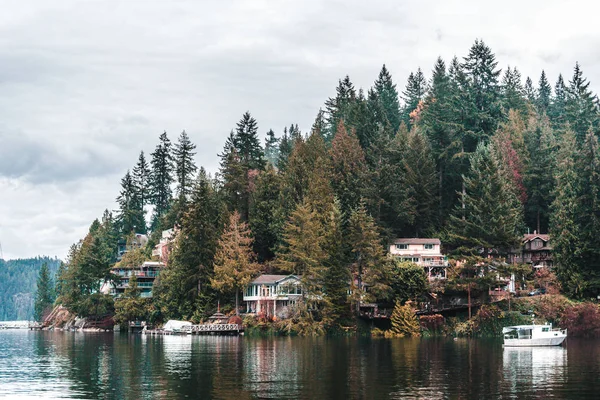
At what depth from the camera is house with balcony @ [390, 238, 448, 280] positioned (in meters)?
117

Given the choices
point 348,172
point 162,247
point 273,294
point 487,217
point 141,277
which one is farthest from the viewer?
point 162,247

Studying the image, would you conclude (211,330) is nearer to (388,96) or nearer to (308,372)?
(308,372)

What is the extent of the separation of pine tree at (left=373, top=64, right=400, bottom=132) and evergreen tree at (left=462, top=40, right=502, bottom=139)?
27.8m

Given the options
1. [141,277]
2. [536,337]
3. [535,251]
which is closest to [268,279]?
[141,277]

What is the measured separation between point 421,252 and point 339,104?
209 feet

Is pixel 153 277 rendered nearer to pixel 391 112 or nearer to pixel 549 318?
pixel 391 112

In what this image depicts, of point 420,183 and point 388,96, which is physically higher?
point 388,96

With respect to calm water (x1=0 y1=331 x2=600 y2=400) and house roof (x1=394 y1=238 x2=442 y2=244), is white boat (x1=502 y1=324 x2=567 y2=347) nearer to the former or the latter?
calm water (x1=0 y1=331 x2=600 y2=400)

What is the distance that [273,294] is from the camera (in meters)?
115

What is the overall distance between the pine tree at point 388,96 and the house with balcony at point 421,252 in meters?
53.7

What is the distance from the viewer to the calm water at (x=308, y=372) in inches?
1793

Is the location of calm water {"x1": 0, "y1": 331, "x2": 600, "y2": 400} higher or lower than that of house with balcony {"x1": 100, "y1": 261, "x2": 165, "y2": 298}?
lower

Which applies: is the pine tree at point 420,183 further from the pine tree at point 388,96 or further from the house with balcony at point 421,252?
the pine tree at point 388,96

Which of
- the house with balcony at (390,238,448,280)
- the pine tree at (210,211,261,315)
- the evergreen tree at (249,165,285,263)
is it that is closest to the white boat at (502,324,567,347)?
the house with balcony at (390,238,448,280)
